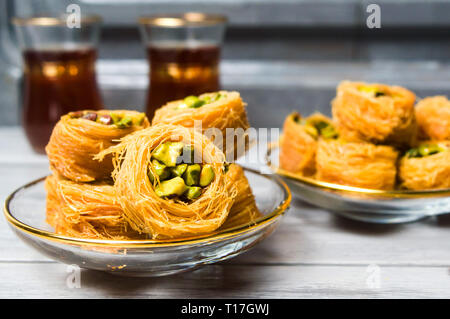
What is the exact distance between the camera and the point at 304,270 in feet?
1.96

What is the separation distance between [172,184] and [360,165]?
0.33m

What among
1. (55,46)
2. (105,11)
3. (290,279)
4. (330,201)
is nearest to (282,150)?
(330,201)

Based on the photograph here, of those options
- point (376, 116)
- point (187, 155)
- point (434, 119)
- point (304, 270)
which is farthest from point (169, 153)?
point (434, 119)

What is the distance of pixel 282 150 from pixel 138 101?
88 centimetres

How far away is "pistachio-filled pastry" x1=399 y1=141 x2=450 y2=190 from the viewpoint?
0.69 m

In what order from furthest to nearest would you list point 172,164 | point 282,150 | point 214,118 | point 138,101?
1. point 138,101
2. point 282,150
3. point 214,118
4. point 172,164

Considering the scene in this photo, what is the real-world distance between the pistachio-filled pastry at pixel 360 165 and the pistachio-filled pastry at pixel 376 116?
2cm

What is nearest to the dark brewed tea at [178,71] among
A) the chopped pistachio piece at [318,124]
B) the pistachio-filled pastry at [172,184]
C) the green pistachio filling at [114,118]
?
the chopped pistachio piece at [318,124]

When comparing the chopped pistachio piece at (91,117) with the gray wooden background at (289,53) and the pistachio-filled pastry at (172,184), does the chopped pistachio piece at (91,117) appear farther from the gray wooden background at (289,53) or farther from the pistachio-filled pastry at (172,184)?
the gray wooden background at (289,53)

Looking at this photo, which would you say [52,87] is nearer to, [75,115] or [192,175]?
[75,115]

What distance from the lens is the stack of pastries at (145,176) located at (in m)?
0.50

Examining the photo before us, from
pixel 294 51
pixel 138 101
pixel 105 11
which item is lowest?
pixel 138 101
